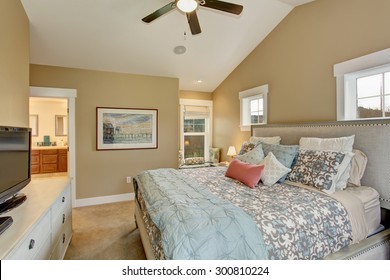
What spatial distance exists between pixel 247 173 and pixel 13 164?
2017mm

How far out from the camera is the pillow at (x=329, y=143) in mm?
2109

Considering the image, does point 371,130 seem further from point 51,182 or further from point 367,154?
point 51,182

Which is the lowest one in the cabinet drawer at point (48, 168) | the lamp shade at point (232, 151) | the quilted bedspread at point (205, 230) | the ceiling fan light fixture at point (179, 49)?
the cabinet drawer at point (48, 168)

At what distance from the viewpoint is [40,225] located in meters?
1.45

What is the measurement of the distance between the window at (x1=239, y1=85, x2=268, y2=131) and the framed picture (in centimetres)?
172

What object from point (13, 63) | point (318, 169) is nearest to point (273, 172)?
point (318, 169)

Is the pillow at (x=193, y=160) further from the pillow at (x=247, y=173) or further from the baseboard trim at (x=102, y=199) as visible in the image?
the pillow at (x=247, y=173)

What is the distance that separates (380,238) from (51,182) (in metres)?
3.22

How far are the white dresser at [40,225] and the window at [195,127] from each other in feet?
9.53

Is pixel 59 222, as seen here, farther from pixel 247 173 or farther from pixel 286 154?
pixel 286 154

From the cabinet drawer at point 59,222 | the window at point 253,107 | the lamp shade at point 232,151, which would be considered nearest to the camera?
the cabinet drawer at point 59,222

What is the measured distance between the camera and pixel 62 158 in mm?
6211

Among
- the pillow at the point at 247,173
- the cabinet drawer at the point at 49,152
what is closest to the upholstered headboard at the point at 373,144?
the pillow at the point at 247,173
